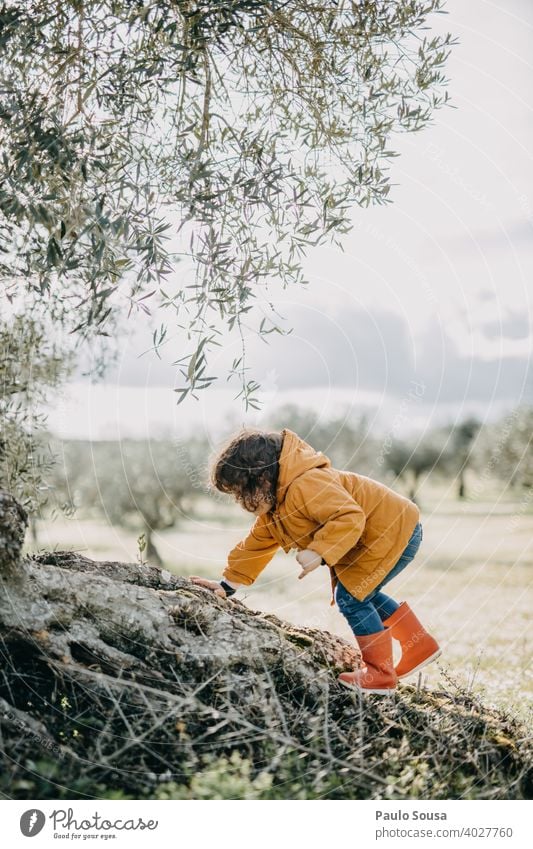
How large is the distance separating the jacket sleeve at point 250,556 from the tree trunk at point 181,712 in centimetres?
33

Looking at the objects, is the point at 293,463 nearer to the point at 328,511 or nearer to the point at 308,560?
the point at 328,511

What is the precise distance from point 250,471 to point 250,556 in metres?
0.56

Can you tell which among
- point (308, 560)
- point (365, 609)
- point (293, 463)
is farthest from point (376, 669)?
point (293, 463)

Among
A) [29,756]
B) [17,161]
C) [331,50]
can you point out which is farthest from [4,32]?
[29,756]

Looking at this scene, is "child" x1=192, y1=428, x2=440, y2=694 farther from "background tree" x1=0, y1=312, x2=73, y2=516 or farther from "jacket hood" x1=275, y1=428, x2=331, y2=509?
"background tree" x1=0, y1=312, x2=73, y2=516

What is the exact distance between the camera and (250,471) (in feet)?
12.9

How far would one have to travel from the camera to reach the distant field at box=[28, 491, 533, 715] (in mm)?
5703

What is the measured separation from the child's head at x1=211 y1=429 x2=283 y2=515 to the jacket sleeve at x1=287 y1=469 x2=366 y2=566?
0.45 feet

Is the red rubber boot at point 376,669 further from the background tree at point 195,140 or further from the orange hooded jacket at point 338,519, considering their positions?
the background tree at point 195,140

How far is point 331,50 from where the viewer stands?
453 centimetres

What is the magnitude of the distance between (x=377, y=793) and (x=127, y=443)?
12.0m

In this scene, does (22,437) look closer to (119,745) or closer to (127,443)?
(119,745)

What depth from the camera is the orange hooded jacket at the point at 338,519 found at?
374cm
